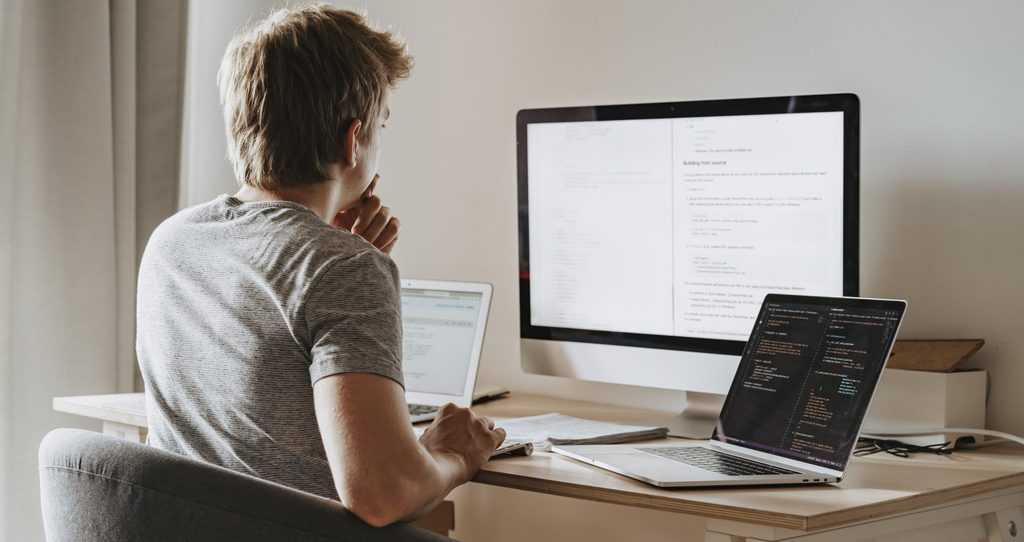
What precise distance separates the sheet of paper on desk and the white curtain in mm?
971

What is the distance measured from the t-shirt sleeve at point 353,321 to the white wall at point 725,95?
3.04ft

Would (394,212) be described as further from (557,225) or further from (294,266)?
(294,266)

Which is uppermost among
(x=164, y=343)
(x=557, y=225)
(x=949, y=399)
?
(x=557, y=225)

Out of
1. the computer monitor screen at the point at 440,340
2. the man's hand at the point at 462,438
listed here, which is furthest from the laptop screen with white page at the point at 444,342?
the man's hand at the point at 462,438

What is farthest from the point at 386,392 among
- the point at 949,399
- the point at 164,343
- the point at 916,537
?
the point at 949,399

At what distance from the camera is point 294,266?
120cm

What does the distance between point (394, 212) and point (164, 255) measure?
1209mm

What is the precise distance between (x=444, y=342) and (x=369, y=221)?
0.30 meters

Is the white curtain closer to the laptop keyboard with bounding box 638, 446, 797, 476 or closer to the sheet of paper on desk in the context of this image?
the sheet of paper on desk

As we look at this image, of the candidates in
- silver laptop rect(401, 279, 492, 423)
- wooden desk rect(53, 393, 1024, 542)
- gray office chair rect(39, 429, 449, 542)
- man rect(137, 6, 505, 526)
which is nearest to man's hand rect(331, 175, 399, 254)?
silver laptop rect(401, 279, 492, 423)

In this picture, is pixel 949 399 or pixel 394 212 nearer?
pixel 949 399

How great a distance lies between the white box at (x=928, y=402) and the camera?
1.61m

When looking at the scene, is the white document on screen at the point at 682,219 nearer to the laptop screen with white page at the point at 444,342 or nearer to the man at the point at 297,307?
the laptop screen with white page at the point at 444,342

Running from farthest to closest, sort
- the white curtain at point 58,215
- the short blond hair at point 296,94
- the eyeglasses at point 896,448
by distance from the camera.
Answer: the white curtain at point 58,215 → the eyeglasses at point 896,448 → the short blond hair at point 296,94
